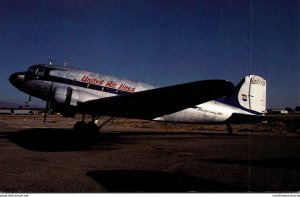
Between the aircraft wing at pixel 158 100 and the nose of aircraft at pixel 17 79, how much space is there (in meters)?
3.59

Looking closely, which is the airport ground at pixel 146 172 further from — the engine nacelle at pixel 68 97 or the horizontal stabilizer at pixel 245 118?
the horizontal stabilizer at pixel 245 118

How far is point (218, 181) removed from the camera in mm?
5984

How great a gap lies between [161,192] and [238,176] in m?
2.36

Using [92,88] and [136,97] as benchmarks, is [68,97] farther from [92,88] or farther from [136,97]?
[136,97]

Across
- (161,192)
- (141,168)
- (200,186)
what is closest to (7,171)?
(141,168)

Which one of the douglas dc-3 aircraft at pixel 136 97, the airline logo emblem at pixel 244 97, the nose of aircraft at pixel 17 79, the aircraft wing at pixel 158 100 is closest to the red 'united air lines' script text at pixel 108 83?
the douglas dc-3 aircraft at pixel 136 97

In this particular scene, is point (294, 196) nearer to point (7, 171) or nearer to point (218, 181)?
point (218, 181)

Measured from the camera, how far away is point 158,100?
12898 mm

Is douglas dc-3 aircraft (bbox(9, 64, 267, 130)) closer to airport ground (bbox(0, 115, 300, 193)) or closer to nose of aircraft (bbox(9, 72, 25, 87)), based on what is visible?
nose of aircraft (bbox(9, 72, 25, 87))

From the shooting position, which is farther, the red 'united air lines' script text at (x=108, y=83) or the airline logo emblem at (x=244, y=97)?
the airline logo emblem at (x=244, y=97)

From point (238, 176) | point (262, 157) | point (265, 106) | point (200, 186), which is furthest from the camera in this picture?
point (265, 106)

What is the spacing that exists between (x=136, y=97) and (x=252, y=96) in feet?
27.8

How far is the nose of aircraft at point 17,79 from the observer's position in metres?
14.4

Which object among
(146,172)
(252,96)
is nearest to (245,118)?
(252,96)
